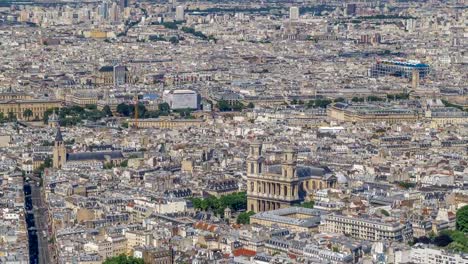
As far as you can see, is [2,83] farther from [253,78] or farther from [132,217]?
[132,217]

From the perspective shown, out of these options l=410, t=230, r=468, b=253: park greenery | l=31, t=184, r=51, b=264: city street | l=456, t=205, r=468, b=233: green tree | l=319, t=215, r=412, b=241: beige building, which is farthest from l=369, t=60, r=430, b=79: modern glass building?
l=410, t=230, r=468, b=253: park greenery

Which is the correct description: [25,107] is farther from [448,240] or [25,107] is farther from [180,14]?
[180,14]

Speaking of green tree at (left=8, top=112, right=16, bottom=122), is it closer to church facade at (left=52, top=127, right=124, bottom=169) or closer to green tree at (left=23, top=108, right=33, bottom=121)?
green tree at (left=23, top=108, right=33, bottom=121)

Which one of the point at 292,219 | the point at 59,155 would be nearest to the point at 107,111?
the point at 59,155

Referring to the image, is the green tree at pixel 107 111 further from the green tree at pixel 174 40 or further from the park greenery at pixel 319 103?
the green tree at pixel 174 40

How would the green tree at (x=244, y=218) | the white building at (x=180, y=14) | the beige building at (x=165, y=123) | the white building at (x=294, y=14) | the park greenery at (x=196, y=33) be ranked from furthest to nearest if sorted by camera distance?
the white building at (x=180, y=14) → the white building at (x=294, y=14) → the park greenery at (x=196, y=33) → the beige building at (x=165, y=123) → the green tree at (x=244, y=218)

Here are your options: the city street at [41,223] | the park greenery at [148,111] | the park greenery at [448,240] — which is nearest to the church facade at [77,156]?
the city street at [41,223]

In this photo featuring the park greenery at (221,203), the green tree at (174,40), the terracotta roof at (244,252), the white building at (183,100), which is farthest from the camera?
the green tree at (174,40)
